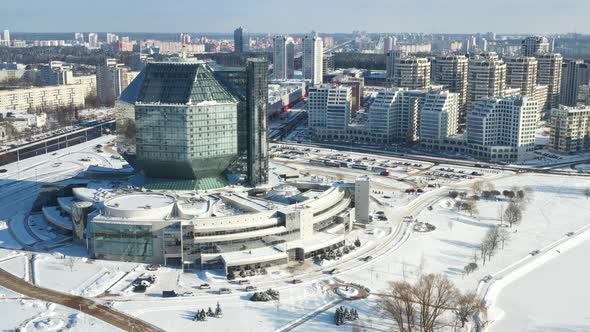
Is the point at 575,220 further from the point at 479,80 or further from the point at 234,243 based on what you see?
the point at 479,80

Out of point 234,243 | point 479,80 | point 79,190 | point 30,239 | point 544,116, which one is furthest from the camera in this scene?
point 544,116

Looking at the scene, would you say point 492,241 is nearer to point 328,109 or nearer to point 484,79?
point 328,109

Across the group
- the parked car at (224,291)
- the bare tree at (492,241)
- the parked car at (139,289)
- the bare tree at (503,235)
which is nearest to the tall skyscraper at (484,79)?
the bare tree at (503,235)

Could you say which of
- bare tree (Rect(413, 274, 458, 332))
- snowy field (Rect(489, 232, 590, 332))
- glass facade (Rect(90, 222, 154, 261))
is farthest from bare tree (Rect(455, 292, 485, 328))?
glass facade (Rect(90, 222, 154, 261))

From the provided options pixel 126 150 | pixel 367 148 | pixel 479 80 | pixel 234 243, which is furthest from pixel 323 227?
pixel 479 80

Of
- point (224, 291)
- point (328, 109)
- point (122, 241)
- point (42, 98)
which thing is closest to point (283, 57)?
point (42, 98)

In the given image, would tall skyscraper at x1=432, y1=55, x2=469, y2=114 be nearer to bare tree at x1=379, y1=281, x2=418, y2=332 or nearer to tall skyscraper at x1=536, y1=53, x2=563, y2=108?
tall skyscraper at x1=536, y1=53, x2=563, y2=108
